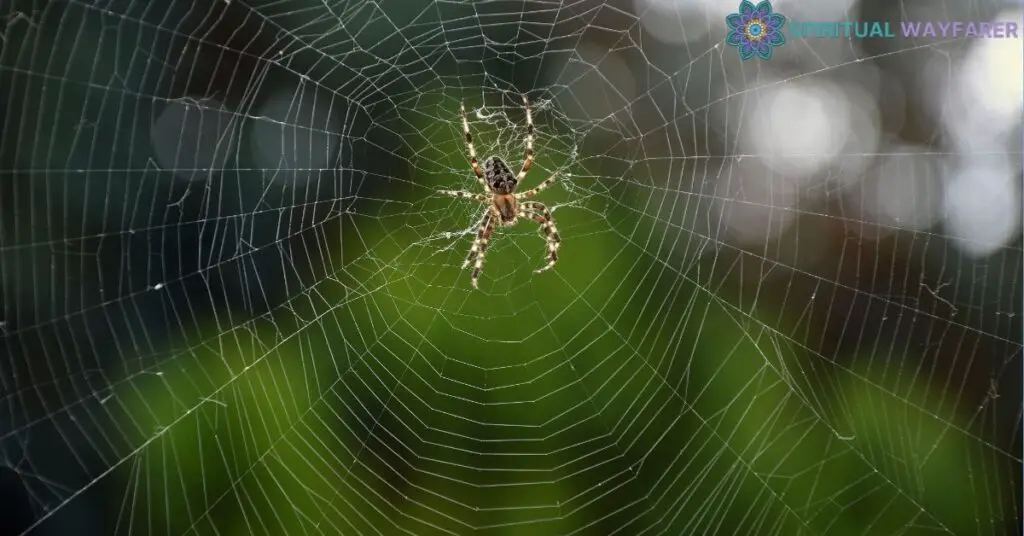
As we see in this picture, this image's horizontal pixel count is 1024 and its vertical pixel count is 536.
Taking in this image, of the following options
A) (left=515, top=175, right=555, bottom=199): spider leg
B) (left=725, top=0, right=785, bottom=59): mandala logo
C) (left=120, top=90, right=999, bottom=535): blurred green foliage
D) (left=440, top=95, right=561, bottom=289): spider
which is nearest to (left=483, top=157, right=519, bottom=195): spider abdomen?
(left=440, top=95, right=561, bottom=289): spider

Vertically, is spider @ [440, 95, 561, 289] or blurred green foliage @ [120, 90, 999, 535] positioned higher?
spider @ [440, 95, 561, 289]

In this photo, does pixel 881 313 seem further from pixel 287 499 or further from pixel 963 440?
pixel 287 499

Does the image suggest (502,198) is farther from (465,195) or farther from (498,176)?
(465,195)

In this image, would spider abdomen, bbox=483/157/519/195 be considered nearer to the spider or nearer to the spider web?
the spider

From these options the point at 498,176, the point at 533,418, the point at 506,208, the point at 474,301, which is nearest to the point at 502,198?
the point at 506,208

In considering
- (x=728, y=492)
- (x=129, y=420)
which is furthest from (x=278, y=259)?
(x=728, y=492)

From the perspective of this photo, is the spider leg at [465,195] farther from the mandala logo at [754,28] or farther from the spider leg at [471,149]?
the mandala logo at [754,28]

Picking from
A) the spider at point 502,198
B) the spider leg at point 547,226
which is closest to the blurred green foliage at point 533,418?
the spider leg at point 547,226
